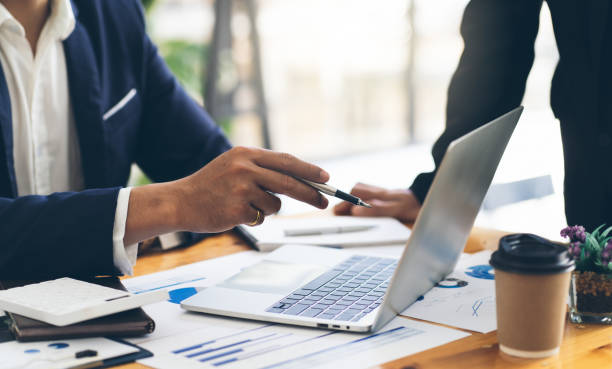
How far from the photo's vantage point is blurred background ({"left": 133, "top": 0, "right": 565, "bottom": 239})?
4613mm

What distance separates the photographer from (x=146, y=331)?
827 millimetres

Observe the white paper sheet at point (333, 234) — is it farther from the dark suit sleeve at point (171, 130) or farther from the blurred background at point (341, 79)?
the blurred background at point (341, 79)

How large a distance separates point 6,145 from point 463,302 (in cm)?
92

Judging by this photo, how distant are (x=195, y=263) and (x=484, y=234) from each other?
0.58 m

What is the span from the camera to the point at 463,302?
3.10 ft

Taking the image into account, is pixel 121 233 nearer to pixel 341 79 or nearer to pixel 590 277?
pixel 590 277

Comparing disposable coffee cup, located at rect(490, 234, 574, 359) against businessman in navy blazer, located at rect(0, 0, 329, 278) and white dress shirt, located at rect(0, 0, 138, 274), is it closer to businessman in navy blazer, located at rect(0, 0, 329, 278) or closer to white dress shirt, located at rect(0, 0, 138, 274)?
businessman in navy blazer, located at rect(0, 0, 329, 278)

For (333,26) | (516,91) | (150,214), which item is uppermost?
(333,26)

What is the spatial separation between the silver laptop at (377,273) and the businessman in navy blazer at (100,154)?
0.11 m

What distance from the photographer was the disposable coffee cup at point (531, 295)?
716mm

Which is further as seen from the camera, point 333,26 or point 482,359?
point 333,26

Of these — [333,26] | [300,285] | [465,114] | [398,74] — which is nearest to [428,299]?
[300,285]

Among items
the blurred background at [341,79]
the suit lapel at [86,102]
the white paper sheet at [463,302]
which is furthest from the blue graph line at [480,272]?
the blurred background at [341,79]

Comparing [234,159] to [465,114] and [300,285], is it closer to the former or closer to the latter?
[300,285]
